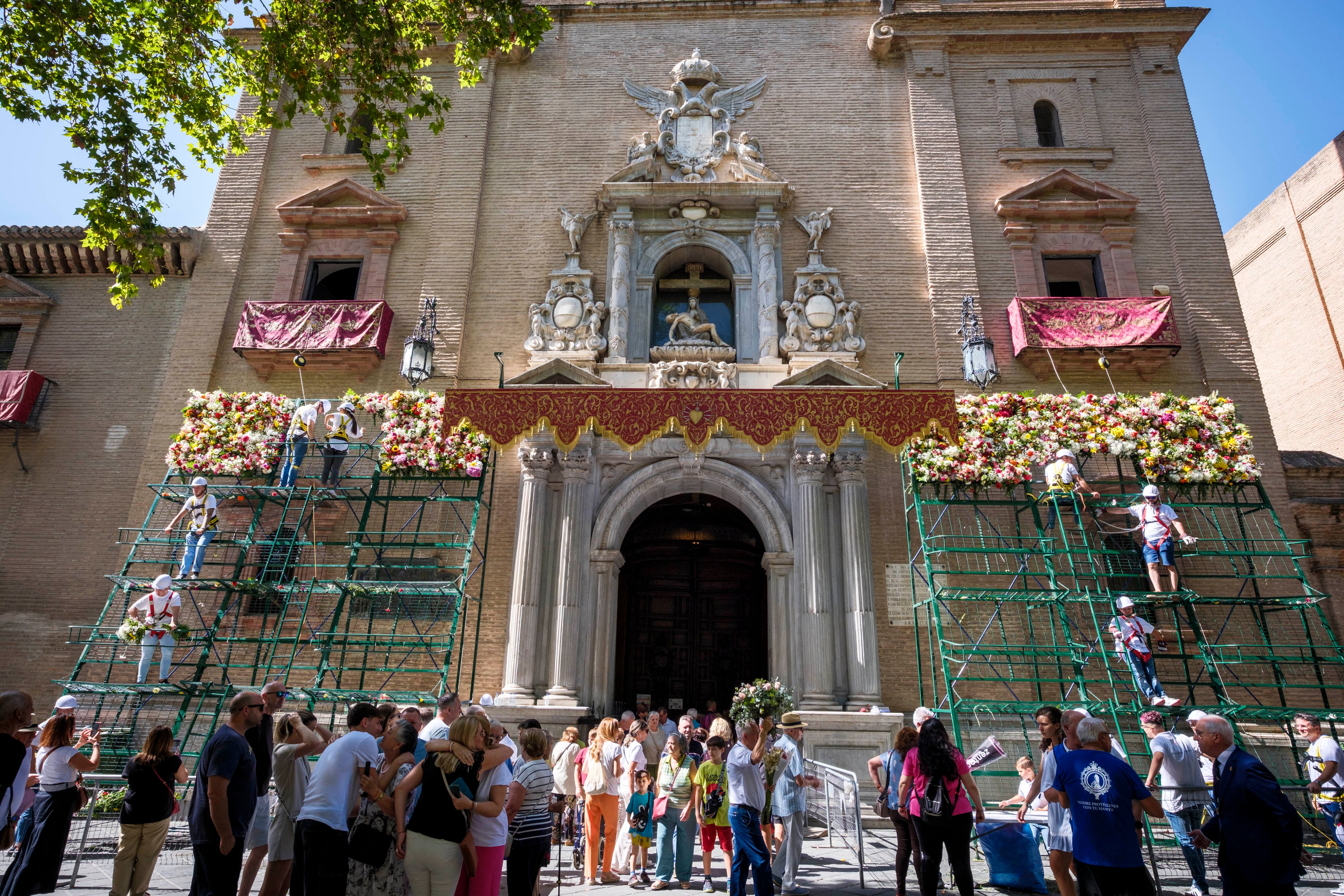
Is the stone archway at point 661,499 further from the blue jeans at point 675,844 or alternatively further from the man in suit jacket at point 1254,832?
the man in suit jacket at point 1254,832

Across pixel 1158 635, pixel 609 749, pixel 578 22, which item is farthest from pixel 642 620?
pixel 578 22

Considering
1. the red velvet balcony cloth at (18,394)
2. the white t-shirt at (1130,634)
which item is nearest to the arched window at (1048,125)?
the white t-shirt at (1130,634)

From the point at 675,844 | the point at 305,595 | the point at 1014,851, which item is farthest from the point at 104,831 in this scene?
the point at 1014,851

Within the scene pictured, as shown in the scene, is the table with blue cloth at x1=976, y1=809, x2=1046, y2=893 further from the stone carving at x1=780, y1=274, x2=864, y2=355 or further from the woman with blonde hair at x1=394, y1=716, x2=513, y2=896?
the stone carving at x1=780, y1=274, x2=864, y2=355

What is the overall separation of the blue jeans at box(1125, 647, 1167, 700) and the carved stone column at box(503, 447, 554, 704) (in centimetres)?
843

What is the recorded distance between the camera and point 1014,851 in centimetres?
799

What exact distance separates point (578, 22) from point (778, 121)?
18.2ft

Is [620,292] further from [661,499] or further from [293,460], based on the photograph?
[293,460]

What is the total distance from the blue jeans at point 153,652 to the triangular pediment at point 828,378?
1006 centimetres

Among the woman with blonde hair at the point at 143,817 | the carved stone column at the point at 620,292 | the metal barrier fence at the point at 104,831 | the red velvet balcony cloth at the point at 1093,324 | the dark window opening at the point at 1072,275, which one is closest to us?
the woman with blonde hair at the point at 143,817

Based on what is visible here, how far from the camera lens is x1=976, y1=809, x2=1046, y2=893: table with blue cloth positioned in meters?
7.87

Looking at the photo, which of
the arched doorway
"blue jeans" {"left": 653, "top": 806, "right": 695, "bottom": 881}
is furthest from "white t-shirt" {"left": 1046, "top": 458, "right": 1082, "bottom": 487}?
"blue jeans" {"left": 653, "top": 806, "right": 695, "bottom": 881}

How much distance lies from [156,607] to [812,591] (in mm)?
9620

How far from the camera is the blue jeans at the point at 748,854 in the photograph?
21.5 feet
